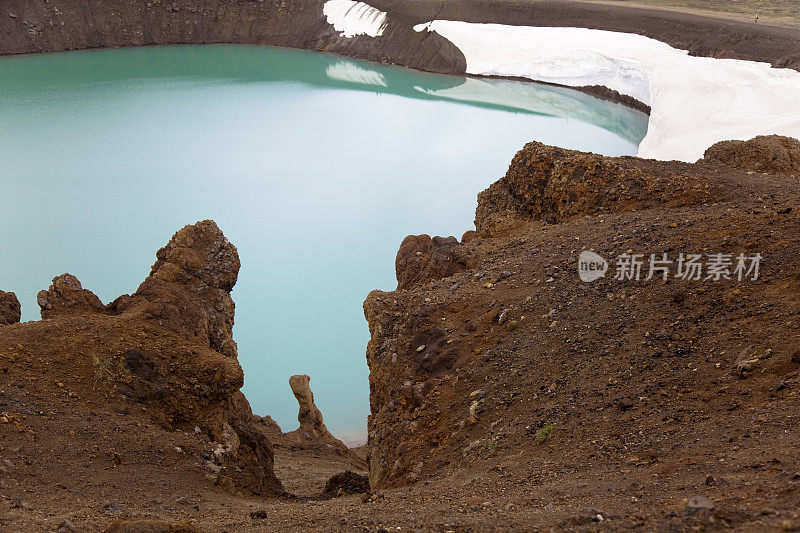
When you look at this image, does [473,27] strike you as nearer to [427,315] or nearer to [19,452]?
[427,315]

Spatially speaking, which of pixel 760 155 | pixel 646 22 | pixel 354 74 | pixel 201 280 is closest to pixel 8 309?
pixel 201 280

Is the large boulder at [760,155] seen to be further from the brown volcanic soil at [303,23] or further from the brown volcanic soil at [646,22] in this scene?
the brown volcanic soil at [303,23]

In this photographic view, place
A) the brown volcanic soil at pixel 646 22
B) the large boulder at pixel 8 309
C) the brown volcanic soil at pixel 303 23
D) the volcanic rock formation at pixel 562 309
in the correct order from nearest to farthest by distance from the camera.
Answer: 1. the volcanic rock formation at pixel 562 309
2. the large boulder at pixel 8 309
3. the brown volcanic soil at pixel 646 22
4. the brown volcanic soil at pixel 303 23

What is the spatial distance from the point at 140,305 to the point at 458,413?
5.35m

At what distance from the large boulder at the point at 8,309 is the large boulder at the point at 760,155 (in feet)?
44.4

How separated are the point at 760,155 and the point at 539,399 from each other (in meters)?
8.95

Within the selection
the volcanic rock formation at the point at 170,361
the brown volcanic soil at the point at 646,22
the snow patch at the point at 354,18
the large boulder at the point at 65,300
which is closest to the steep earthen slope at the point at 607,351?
the volcanic rock formation at the point at 170,361

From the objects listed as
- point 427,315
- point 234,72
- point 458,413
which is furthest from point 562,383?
point 234,72

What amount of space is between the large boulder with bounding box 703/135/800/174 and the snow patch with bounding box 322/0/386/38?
5282cm

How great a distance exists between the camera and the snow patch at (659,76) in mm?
33906

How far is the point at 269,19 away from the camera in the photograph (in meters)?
68.2

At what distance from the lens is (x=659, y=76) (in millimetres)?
45562

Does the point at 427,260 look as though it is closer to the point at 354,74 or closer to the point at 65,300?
the point at 65,300

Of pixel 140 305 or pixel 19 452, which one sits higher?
pixel 140 305
